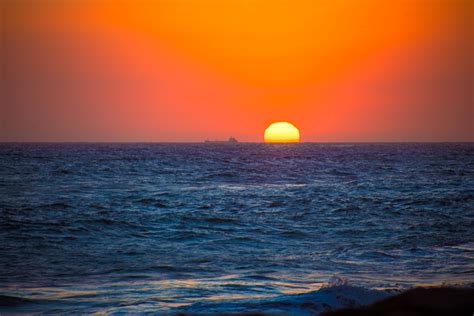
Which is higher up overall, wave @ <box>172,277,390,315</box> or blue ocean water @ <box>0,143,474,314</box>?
wave @ <box>172,277,390,315</box>

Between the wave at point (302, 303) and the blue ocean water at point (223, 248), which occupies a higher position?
the wave at point (302, 303)

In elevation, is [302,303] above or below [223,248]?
above

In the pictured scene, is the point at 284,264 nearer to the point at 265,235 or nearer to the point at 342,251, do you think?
the point at 342,251

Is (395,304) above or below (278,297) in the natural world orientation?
above

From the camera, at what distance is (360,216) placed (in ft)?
70.2

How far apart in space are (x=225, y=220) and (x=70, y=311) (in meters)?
12.1

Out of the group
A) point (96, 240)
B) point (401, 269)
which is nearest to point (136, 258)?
point (96, 240)

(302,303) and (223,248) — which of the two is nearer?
(302,303)

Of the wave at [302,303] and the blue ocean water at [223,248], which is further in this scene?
the blue ocean water at [223,248]

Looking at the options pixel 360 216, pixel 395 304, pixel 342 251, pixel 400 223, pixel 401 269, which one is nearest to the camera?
pixel 395 304

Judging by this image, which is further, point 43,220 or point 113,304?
point 43,220

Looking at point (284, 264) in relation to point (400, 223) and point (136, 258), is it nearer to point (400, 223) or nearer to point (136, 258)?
point (136, 258)

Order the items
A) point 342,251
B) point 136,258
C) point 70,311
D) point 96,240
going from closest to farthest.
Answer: point 70,311
point 136,258
point 342,251
point 96,240

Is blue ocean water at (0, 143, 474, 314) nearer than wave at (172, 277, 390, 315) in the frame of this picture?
No
